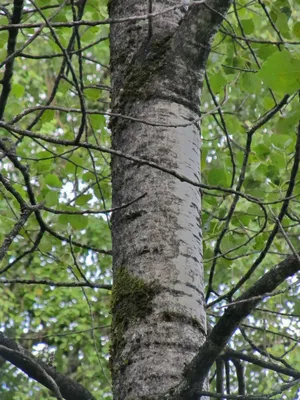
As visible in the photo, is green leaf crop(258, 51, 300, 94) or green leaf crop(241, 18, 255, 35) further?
green leaf crop(241, 18, 255, 35)

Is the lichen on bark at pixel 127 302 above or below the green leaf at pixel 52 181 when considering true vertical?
below

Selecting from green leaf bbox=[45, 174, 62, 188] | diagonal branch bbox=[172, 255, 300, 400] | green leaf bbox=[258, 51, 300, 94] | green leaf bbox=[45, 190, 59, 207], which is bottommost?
diagonal branch bbox=[172, 255, 300, 400]

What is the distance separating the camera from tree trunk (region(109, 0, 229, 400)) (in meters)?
1.63

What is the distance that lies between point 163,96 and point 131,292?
61 cm

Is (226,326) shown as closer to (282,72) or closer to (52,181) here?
(282,72)

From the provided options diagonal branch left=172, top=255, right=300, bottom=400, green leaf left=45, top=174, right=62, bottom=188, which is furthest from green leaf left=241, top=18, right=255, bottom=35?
diagonal branch left=172, top=255, right=300, bottom=400

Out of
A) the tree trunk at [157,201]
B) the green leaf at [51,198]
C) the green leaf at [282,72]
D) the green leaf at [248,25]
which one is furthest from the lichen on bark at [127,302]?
the green leaf at [248,25]

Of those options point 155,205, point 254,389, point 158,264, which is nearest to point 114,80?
point 155,205

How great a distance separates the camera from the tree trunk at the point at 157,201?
163 centimetres

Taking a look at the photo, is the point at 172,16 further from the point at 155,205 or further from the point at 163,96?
the point at 155,205

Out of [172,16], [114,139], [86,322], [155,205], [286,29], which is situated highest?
[86,322]

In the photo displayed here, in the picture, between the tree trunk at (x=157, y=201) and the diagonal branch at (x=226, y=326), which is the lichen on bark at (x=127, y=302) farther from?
the diagonal branch at (x=226, y=326)

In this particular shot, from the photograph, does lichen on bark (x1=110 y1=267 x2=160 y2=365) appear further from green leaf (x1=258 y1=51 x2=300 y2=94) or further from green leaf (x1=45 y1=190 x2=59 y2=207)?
green leaf (x1=45 y1=190 x2=59 y2=207)

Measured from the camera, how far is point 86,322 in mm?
10273
